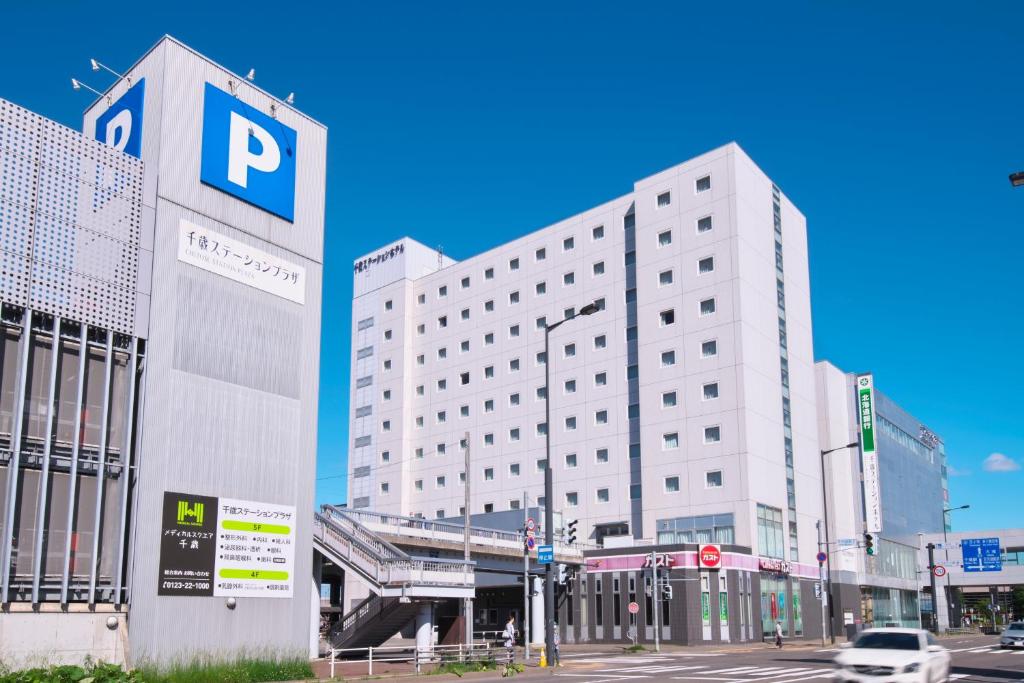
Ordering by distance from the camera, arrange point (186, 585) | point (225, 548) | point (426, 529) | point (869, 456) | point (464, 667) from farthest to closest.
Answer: point (869, 456), point (426, 529), point (464, 667), point (225, 548), point (186, 585)

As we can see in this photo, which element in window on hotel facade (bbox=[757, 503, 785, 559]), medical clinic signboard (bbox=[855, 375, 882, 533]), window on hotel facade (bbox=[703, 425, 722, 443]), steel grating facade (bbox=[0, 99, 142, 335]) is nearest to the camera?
steel grating facade (bbox=[0, 99, 142, 335])

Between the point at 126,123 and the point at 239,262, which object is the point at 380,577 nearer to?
the point at 239,262

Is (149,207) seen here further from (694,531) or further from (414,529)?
(694,531)

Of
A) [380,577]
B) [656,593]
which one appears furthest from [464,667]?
[656,593]

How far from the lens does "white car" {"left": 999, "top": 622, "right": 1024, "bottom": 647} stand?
4647 centimetres

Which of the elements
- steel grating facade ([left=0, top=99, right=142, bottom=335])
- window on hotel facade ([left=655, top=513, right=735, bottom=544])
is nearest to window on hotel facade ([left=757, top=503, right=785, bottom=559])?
window on hotel facade ([left=655, top=513, right=735, bottom=544])

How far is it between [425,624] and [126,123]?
21944 mm

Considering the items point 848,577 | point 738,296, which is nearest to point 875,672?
point 738,296

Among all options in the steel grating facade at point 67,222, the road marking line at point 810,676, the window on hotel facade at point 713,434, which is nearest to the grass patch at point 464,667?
the road marking line at point 810,676

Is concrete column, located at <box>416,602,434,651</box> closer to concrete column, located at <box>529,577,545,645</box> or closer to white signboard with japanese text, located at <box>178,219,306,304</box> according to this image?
white signboard with japanese text, located at <box>178,219,306,304</box>

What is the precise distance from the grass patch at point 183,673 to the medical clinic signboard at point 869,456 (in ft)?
224

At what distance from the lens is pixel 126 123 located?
101 feet

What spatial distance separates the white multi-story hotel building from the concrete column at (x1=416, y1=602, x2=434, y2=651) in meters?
30.6

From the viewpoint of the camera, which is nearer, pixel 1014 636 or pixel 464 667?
pixel 464 667
